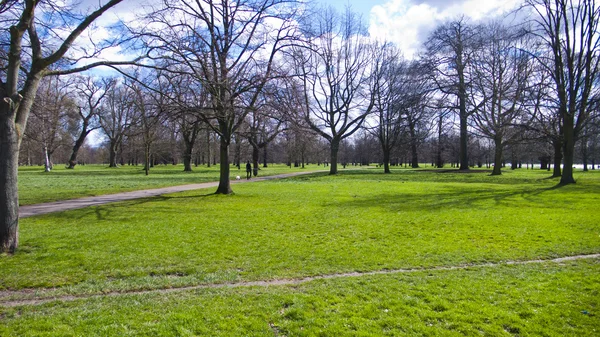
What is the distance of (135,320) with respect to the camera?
13.0ft

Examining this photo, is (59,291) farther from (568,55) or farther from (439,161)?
(439,161)

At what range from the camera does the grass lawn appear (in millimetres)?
3912

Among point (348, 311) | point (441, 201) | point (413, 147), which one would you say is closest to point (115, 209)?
point (348, 311)

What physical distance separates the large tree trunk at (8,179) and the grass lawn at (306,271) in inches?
21.3

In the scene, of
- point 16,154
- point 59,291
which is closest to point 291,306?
point 59,291

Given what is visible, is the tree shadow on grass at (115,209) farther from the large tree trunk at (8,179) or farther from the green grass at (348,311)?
the green grass at (348,311)

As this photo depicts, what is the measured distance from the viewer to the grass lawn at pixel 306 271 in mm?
3912

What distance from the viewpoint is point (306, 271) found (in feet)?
20.1

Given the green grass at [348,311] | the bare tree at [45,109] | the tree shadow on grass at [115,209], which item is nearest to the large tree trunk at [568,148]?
the green grass at [348,311]

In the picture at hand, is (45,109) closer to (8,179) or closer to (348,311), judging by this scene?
(8,179)

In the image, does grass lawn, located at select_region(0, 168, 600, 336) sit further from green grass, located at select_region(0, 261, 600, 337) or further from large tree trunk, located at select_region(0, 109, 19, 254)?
large tree trunk, located at select_region(0, 109, 19, 254)

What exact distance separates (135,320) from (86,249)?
4.38 m

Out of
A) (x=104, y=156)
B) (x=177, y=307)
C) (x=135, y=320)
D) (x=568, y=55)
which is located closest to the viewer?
(x=135, y=320)

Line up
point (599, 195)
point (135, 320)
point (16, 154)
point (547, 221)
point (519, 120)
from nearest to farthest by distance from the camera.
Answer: point (135, 320) → point (16, 154) → point (547, 221) → point (599, 195) → point (519, 120)
